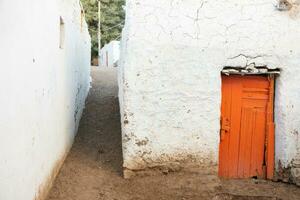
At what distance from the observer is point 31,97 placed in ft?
15.5

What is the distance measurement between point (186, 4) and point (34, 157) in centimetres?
340

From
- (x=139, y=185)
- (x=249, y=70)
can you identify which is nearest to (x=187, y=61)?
(x=249, y=70)

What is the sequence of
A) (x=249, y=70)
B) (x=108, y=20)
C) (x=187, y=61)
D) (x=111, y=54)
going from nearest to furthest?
(x=187, y=61), (x=249, y=70), (x=111, y=54), (x=108, y=20)

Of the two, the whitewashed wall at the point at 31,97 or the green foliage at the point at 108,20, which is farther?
the green foliage at the point at 108,20

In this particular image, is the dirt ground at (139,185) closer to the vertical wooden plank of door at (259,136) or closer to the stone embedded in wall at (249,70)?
the vertical wooden plank of door at (259,136)

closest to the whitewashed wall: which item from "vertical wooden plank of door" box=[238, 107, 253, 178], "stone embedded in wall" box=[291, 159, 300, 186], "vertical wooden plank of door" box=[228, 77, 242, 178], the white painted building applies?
"vertical wooden plank of door" box=[228, 77, 242, 178]

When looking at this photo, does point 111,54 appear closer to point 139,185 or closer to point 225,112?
point 225,112

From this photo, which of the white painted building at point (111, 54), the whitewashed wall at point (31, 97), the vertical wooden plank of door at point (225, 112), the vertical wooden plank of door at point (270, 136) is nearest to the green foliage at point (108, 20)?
the white painted building at point (111, 54)

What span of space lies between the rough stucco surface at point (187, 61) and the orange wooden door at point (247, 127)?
31 centimetres

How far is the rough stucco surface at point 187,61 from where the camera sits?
6781mm

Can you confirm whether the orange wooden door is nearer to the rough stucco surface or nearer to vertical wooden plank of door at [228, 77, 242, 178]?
vertical wooden plank of door at [228, 77, 242, 178]

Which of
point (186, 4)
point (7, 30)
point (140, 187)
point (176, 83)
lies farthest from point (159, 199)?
point (7, 30)

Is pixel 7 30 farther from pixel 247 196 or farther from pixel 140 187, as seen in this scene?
pixel 247 196

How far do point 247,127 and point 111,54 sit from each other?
608 inches
